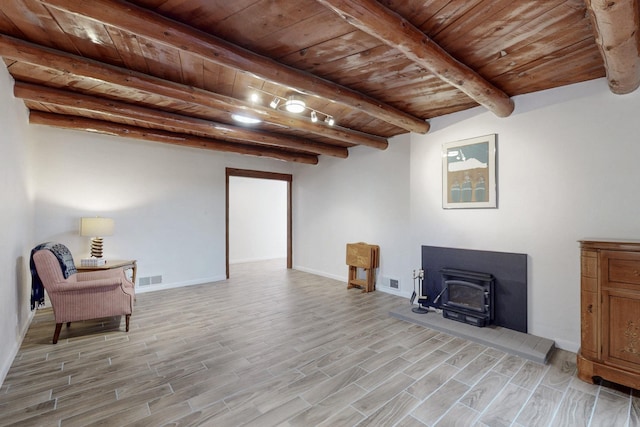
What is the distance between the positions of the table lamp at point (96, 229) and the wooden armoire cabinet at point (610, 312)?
5618 millimetres

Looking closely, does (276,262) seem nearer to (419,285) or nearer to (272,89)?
(419,285)

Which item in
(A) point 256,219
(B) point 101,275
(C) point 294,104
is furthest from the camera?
(A) point 256,219

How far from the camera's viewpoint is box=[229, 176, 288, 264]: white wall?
835 centimetres

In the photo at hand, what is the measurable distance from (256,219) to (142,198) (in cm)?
396

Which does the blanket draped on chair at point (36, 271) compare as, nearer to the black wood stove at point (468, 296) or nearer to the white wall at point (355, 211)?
the white wall at point (355, 211)

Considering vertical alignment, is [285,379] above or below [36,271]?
below

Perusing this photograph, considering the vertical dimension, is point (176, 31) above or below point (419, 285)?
above

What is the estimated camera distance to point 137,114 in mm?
3508

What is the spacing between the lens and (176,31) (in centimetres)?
194

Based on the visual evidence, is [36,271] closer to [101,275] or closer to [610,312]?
[101,275]

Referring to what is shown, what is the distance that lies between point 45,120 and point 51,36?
7.61 ft

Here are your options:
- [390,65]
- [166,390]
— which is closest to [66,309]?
[166,390]

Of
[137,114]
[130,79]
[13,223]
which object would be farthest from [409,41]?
[13,223]

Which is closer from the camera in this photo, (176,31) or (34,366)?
(176,31)
